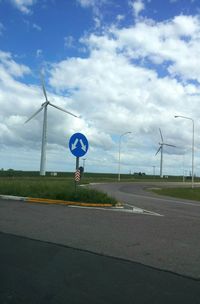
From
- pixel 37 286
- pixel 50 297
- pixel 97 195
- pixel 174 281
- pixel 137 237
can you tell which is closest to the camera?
pixel 50 297

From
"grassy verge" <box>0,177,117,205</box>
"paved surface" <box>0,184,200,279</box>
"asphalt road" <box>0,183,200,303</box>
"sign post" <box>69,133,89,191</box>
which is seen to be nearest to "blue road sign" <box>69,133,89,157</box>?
"sign post" <box>69,133,89,191</box>

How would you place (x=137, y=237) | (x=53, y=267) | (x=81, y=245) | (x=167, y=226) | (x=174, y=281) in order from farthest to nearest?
(x=167, y=226) < (x=137, y=237) < (x=81, y=245) < (x=53, y=267) < (x=174, y=281)

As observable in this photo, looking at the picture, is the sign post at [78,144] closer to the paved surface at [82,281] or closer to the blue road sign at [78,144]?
the blue road sign at [78,144]

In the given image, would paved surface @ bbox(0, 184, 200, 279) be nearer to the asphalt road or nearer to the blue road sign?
the asphalt road

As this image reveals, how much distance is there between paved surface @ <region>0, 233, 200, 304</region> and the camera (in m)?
6.16

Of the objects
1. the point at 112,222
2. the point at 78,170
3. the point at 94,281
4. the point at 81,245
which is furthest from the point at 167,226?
the point at 78,170

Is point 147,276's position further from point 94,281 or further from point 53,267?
point 53,267

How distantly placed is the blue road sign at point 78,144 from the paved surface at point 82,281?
11877mm

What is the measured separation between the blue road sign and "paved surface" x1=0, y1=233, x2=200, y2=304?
11877mm

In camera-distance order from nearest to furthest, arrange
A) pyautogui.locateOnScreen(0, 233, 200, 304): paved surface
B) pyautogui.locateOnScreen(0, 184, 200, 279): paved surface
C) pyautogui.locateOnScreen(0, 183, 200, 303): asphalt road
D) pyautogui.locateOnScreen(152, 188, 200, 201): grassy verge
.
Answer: pyautogui.locateOnScreen(0, 233, 200, 304): paved surface < pyautogui.locateOnScreen(0, 183, 200, 303): asphalt road < pyautogui.locateOnScreen(0, 184, 200, 279): paved surface < pyautogui.locateOnScreen(152, 188, 200, 201): grassy verge

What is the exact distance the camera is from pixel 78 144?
20953 mm

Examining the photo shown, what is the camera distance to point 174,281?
7.12 meters

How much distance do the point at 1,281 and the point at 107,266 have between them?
1.98 metres

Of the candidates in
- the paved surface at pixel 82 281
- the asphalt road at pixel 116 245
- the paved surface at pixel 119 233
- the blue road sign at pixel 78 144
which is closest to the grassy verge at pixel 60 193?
the blue road sign at pixel 78 144
